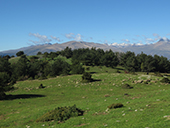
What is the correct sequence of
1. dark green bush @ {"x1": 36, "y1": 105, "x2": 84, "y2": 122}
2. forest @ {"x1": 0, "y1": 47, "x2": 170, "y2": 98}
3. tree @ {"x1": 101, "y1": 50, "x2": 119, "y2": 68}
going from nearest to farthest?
dark green bush @ {"x1": 36, "y1": 105, "x2": 84, "y2": 122}
forest @ {"x1": 0, "y1": 47, "x2": 170, "y2": 98}
tree @ {"x1": 101, "y1": 50, "x2": 119, "y2": 68}

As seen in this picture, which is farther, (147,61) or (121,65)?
(121,65)

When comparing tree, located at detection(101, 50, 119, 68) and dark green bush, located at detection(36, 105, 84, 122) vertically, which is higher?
tree, located at detection(101, 50, 119, 68)

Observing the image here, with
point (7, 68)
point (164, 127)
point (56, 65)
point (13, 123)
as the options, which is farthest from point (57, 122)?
point (7, 68)

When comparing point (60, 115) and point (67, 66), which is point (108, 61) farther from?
point (60, 115)

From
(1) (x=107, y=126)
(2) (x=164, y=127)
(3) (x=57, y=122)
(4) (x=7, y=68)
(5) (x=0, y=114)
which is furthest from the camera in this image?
(4) (x=7, y=68)

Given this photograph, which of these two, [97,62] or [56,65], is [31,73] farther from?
[97,62]

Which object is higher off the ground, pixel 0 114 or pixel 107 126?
pixel 107 126

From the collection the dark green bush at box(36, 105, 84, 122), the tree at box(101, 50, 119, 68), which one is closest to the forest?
the tree at box(101, 50, 119, 68)

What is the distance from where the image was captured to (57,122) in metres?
17.6

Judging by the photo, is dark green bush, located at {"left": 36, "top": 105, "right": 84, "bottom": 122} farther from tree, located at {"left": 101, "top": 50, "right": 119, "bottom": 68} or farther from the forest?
tree, located at {"left": 101, "top": 50, "right": 119, "bottom": 68}

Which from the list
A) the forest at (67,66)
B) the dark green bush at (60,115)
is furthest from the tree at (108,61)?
the dark green bush at (60,115)

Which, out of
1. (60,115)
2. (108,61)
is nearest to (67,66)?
(108,61)

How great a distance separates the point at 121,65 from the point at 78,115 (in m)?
140

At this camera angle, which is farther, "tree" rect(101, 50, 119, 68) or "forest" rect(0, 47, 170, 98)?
"tree" rect(101, 50, 119, 68)
